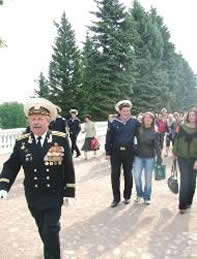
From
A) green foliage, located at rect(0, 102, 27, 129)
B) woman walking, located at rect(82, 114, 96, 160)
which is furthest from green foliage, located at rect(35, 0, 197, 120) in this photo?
woman walking, located at rect(82, 114, 96, 160)

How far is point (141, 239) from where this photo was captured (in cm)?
599

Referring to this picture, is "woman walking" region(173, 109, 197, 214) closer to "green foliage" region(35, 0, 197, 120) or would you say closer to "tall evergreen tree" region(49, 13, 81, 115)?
"green foliage" region(35, 0, 197, 120)

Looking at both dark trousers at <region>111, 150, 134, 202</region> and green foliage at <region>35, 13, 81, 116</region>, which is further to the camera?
green foliage at <region>35, 13, 81, 116</region>

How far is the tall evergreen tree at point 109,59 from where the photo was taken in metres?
35.7

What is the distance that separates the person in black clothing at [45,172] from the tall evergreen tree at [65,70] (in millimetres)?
34649

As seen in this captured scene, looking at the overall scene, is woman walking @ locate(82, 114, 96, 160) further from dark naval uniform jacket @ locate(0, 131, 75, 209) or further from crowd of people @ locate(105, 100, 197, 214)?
dark naval uniform jacket @ locate(0, 131, 75, 209)

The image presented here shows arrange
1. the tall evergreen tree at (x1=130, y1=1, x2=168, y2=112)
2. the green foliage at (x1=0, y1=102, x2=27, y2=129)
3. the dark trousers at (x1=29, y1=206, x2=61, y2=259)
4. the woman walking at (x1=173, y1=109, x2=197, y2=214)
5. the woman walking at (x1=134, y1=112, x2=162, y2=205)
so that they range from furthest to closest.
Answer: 1. the tall evergreen tree at (x1=130, y1=1, x2=168, y2=112)
2. the green foliage at (x1=0, y1=102, x2=27, y2=129)
3. the woman walking at (x1=134, y1=112, x2=162, y2=205)
4. the woman walking at (x1=173, y1=109, x2=197, y2=214)
5. the dark trousers at (x1=29, y1=206, x2=61, y2=259)

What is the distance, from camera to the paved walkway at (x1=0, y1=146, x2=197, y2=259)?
215 inches

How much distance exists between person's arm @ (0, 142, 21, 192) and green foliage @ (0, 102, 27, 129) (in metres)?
28.4

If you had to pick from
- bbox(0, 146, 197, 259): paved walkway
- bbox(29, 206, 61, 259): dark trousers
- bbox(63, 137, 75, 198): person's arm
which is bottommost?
bbox(0, 146, 197, 259): paved walkway

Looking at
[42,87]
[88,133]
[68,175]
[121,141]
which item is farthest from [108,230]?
[42,87]

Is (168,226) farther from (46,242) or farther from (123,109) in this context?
(46,242)

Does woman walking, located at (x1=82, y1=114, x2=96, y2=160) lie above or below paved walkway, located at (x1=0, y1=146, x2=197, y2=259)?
above

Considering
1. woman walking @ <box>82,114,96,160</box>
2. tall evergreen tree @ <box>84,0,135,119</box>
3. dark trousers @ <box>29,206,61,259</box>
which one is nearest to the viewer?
dark trousers @ <box>29,206,61,259</box>
